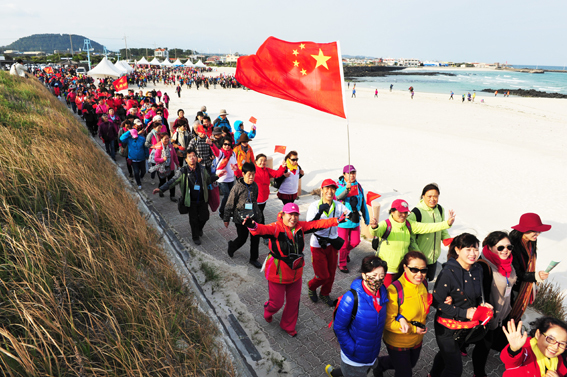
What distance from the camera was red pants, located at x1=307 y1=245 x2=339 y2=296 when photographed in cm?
429

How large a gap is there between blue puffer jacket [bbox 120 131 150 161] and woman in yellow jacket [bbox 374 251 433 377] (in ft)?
22.9

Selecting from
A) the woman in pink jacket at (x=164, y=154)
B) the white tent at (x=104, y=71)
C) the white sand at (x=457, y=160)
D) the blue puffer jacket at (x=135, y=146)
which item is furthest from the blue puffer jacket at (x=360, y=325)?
the white tent at (x=104, y=71)

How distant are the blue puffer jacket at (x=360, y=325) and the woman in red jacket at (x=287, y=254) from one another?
39.5 inches

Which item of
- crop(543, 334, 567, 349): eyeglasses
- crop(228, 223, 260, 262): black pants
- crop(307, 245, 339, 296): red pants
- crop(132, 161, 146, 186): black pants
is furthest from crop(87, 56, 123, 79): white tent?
crop(543, 334, 567, 349): eyeglasses

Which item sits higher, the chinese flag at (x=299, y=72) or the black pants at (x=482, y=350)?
the chinese flag at (x=299, y=72)

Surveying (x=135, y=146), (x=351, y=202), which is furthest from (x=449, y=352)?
(x=135, y=146)

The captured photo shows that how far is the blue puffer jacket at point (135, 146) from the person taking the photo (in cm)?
795

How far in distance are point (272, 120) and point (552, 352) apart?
19.8 meters

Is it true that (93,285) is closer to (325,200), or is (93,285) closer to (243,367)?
(243,367)

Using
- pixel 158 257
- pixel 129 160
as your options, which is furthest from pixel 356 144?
pixel 158 257

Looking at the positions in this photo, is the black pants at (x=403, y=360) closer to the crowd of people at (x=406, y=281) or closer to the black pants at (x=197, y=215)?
the crowd of people at (x=406, y=281)

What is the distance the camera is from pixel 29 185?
3.73 m

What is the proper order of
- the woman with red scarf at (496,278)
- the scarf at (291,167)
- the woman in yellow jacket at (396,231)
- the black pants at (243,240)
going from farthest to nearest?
the scarf at (291,167) < the black pants at (243,240) < the woman in yellow jacket at (396,231) < the woman with red scarf at (496,278)

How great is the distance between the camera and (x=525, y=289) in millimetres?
3432
